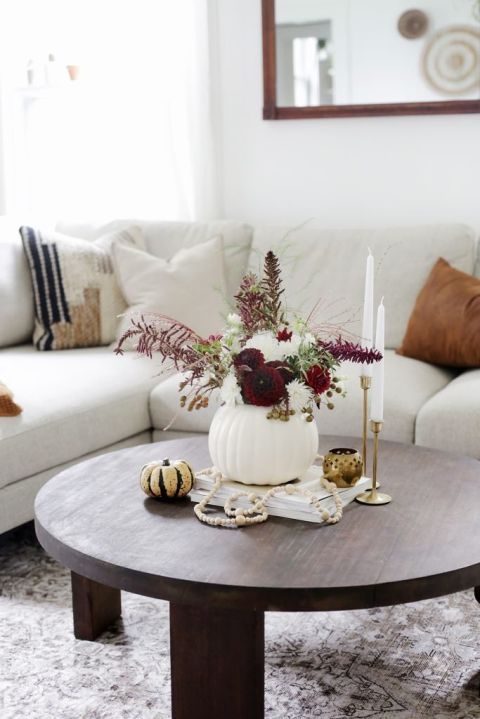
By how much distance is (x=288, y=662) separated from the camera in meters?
2.16

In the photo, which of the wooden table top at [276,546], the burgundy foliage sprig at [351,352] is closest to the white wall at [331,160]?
the wooden table top at [276,546]

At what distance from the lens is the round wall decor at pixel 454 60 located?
3534 mm

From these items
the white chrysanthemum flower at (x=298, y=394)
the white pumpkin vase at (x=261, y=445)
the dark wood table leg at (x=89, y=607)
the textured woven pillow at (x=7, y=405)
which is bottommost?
the dark wood table leg at (x=89, y=607)

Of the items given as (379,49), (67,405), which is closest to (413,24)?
(379,49)

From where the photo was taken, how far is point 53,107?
4246 millimetres

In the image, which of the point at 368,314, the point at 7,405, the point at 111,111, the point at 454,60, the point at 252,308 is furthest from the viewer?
the point at 111,111

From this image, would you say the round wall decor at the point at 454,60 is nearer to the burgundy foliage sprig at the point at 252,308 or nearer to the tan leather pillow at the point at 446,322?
the tan leather pillow at the point at 446,322

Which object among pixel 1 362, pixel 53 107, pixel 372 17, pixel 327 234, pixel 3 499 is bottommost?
pixel 3 499

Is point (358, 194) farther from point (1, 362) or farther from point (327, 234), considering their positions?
point (1, 362)

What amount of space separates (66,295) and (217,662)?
6.30 ft

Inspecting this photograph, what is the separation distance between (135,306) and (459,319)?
1.10 meters

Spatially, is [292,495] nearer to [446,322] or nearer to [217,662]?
[217,662]

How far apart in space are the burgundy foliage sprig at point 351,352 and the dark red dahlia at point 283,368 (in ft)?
0.27

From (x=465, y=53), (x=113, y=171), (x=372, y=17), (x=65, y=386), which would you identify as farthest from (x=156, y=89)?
(x=65, y=386)
